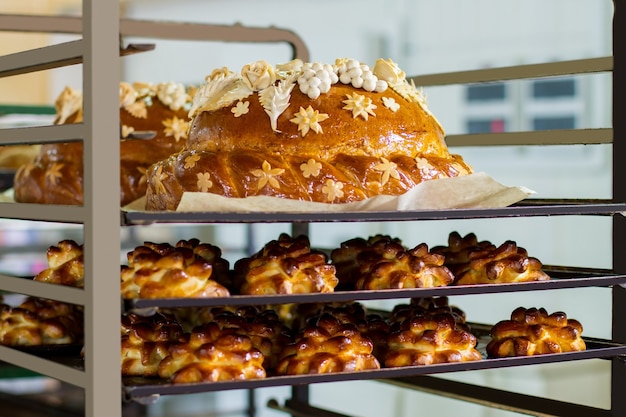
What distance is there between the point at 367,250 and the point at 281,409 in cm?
83

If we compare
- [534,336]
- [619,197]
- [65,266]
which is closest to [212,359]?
[65,266]

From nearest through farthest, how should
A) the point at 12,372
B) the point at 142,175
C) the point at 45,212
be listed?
1. the point at 45,212
2. the point at 142,175
3. the point at 12,372

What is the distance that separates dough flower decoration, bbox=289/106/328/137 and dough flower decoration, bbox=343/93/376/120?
7cm

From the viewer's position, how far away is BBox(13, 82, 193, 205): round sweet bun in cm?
286

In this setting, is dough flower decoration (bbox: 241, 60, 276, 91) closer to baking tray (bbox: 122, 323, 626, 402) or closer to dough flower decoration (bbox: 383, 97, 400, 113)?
dough flower decoration (bbox: 383, 97, 400, 113)

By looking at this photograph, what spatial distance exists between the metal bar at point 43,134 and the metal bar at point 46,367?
40 cm

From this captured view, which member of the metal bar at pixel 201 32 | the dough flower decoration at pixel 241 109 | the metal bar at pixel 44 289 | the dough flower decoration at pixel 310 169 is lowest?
the metal bar at pixel 44 289

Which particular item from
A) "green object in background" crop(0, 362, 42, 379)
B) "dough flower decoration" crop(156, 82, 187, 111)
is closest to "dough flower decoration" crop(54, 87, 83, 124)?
"dough flower decoration" crop(156, 82, 187, 111)

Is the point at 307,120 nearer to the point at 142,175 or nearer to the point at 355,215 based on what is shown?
the point at 355,215

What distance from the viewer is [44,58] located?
1808 millimetres

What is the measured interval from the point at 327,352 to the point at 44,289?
542 millimetres

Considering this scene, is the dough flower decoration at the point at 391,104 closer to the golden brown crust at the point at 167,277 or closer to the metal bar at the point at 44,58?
the golden brown crust at the point at 167,277

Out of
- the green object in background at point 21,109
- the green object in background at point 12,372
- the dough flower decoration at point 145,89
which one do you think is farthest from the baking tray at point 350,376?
the green object in background at point 21,109

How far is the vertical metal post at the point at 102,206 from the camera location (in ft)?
5.44
